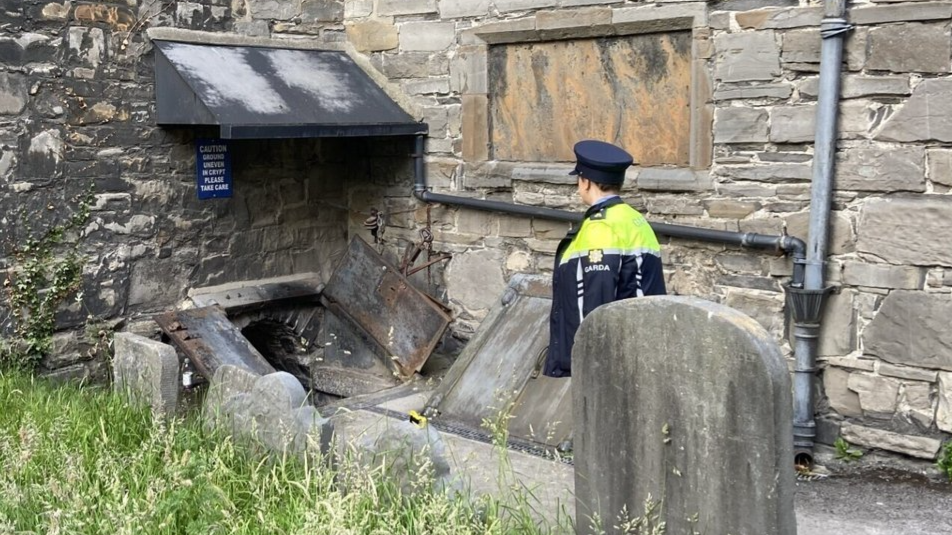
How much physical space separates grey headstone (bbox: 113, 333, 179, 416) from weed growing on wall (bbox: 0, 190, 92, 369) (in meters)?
0.86

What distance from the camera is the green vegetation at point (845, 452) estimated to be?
5531 mm

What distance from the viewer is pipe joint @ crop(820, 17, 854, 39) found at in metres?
5.26

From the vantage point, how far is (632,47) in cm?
632

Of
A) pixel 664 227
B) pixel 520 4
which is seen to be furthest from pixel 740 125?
pixel 520 4

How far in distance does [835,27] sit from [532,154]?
2225mm

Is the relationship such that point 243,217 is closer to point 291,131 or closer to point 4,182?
point 291,131

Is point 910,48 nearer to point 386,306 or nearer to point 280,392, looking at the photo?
point 280,392

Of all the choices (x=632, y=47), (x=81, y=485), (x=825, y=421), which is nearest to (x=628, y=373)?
(x=81, y=485)

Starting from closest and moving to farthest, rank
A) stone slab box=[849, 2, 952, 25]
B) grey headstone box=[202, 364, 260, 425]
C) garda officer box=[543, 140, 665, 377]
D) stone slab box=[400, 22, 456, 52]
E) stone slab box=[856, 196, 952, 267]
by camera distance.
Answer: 1. garda officer box=[543, 140, 665, 377]
2. grey headstone box=[202, 364, 260, 425]
3. stone slab box=[849, 2, 952, 25]
4. stone slab box=[856, 196, 952, 267]
5. stone slab box=[400, 22, 456, 52]

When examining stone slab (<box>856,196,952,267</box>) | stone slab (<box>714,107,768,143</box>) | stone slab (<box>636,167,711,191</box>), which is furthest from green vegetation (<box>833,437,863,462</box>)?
stone slab (<box>714,107,768,143</box>)

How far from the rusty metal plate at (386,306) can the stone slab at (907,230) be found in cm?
277

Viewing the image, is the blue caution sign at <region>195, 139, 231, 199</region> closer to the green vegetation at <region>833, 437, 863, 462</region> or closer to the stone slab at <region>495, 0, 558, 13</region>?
the stone slab at <region>495, 0, 558, 13</region>

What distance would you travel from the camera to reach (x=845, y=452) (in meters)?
5.56

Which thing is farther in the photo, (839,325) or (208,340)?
(208,340)
